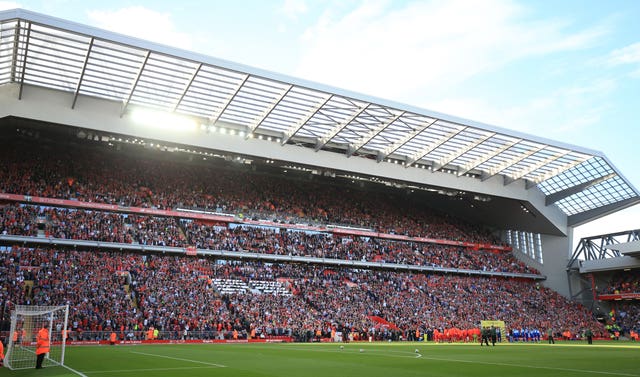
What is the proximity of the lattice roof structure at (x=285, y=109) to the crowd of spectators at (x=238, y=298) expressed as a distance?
1126cm

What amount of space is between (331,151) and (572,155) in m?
22.4

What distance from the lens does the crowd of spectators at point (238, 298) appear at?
→ 3441 cm

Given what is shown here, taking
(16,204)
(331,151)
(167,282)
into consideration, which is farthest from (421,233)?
(16,204)

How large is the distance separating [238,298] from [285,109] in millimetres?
14719

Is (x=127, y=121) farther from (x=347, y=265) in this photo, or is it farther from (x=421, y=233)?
(x=421, y=233)

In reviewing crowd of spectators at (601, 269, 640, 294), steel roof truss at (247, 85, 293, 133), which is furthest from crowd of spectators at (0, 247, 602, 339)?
steel roof truss at (247, 85, 293, 133)

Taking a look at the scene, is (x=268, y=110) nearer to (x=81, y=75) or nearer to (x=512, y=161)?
(x=81, y=75)

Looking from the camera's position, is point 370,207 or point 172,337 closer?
point 172,337

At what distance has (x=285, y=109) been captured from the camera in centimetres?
4044

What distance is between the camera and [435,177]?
53.2 meters

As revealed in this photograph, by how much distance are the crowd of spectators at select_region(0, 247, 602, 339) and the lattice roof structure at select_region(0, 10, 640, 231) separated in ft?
37.0

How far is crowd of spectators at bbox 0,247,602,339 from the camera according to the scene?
3441cm

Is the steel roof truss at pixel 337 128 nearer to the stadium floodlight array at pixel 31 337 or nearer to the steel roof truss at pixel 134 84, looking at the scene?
the steel roof truss at pixel 134 84

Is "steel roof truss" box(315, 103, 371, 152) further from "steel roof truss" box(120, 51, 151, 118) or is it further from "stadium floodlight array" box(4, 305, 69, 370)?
"stadium floodlight array" box(4, 305, 69, 370)
